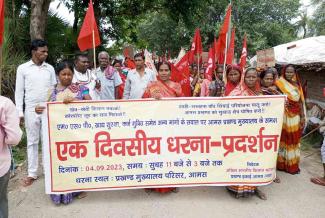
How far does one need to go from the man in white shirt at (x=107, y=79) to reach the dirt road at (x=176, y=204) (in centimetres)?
178

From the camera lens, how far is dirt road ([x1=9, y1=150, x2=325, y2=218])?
3.54 m

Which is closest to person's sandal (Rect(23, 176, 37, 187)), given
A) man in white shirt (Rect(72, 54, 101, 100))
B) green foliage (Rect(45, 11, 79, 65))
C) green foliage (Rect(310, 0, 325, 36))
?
man in white shirt (Rect(72, 54, 101, 100))

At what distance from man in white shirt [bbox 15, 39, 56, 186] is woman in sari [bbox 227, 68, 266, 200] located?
2320 millimetres

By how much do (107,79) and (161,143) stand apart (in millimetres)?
2025

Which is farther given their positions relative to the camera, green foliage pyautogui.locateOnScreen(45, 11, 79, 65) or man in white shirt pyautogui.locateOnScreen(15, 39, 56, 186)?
green foliage pyautogui.locateOnScreen(45, 11, 79, 65)

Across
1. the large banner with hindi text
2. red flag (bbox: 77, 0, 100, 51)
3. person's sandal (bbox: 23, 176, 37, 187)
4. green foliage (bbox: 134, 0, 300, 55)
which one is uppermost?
green foliage (bbox: 134, 0, 300, 55)

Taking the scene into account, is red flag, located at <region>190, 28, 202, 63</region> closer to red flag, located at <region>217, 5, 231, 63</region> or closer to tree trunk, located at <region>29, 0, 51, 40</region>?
red flag, located at <region>217, 5, 231, 63</region>

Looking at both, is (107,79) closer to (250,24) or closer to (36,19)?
(36,19)

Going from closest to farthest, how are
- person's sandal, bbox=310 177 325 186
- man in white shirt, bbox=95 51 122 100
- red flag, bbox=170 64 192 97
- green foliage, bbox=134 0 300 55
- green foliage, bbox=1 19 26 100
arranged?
person's sandal, bbox=310 177 325 186 → man in white shirt, bbox=95 51 122 100 → red flag, bbox=170 64 192 97 → green foliage, bbox=1 19 26 100 → green foliage, bbox=134 0 300 55

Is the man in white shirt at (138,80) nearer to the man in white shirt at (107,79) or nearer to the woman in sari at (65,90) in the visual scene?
the man in white shirt at (107,79)

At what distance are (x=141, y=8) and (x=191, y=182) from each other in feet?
34.8

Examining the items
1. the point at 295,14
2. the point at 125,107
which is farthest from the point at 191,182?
the point at 295,14

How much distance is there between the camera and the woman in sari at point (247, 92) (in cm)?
383

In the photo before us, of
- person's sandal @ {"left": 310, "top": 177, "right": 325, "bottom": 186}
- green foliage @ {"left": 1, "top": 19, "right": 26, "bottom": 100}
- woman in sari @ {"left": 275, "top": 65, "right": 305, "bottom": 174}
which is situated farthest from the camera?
green foliage @ {"left": 1, "top": 19, "right": 26, "bottom": 100}
